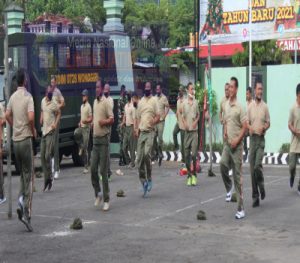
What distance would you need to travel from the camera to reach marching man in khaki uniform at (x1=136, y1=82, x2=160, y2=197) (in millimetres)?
13359

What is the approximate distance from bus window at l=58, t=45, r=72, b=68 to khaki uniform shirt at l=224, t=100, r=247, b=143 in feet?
30.3

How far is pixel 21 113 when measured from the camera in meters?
10.4

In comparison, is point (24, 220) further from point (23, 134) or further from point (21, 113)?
point (21, 113)

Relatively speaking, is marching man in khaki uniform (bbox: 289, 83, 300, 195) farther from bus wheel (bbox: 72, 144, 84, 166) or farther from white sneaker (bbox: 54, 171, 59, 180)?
bus wheel (bbox: 72, 144, 84, 166)

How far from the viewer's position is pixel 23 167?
10414 millimetres

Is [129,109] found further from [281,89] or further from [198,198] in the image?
[198,198]

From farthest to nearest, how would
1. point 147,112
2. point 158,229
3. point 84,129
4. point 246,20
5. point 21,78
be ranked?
point 246,20 → point 84,129 → point 147,112 → point 21,78 → point 158,229

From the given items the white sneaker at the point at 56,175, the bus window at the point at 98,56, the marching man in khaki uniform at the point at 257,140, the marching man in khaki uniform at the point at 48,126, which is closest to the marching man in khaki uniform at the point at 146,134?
the marching man in khaki uniform at the point at 257,140

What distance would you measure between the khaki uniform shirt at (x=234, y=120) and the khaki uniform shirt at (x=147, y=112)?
2398 millimetres

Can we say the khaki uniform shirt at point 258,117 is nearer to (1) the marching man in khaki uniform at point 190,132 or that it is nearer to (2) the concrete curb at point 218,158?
(1) the marching man in khaki uniform at point 190,132

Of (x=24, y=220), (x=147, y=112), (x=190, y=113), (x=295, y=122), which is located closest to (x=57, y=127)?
(x=190, y=113)

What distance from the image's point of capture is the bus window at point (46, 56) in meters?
19.2

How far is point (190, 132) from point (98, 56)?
7.08 m

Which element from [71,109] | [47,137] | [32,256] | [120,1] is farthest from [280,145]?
[32,256]
